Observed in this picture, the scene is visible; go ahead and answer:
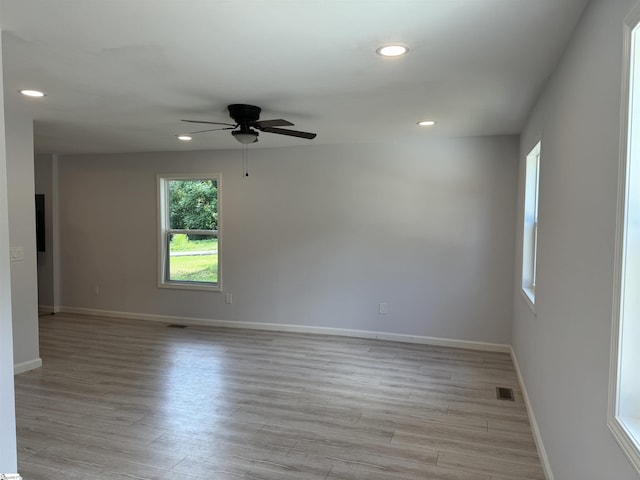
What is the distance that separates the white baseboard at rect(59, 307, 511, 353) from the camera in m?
5.12

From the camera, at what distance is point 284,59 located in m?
2.56

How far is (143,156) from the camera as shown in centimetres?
642

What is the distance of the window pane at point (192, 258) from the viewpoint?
20.6 ft

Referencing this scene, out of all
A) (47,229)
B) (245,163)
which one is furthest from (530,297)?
(47,229)

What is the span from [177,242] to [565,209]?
5345mm

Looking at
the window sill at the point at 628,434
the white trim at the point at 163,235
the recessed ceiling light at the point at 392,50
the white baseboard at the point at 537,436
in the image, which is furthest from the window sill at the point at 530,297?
the white trim at the point at 163,235

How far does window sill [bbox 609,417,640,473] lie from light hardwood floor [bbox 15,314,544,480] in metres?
1.39

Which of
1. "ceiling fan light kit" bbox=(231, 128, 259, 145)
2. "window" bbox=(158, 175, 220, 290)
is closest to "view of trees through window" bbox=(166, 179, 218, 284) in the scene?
"window" bbox=(158, 175, 220, 290)

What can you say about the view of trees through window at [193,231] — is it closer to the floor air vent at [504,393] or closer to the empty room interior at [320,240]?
the empty room interior at [320,240]

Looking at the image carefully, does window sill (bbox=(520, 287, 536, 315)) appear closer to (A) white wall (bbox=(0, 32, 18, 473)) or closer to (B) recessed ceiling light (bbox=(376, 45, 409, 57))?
(B) recessed ceiling light (bbox=(376, 45, 409, 57))

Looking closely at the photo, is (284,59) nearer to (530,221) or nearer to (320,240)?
(530,221)

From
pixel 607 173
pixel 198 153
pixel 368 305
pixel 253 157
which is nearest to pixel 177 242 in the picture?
pixel 198 153

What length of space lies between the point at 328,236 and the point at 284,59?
3254mm

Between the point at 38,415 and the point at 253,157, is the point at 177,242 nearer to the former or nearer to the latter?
the point at 253,157
